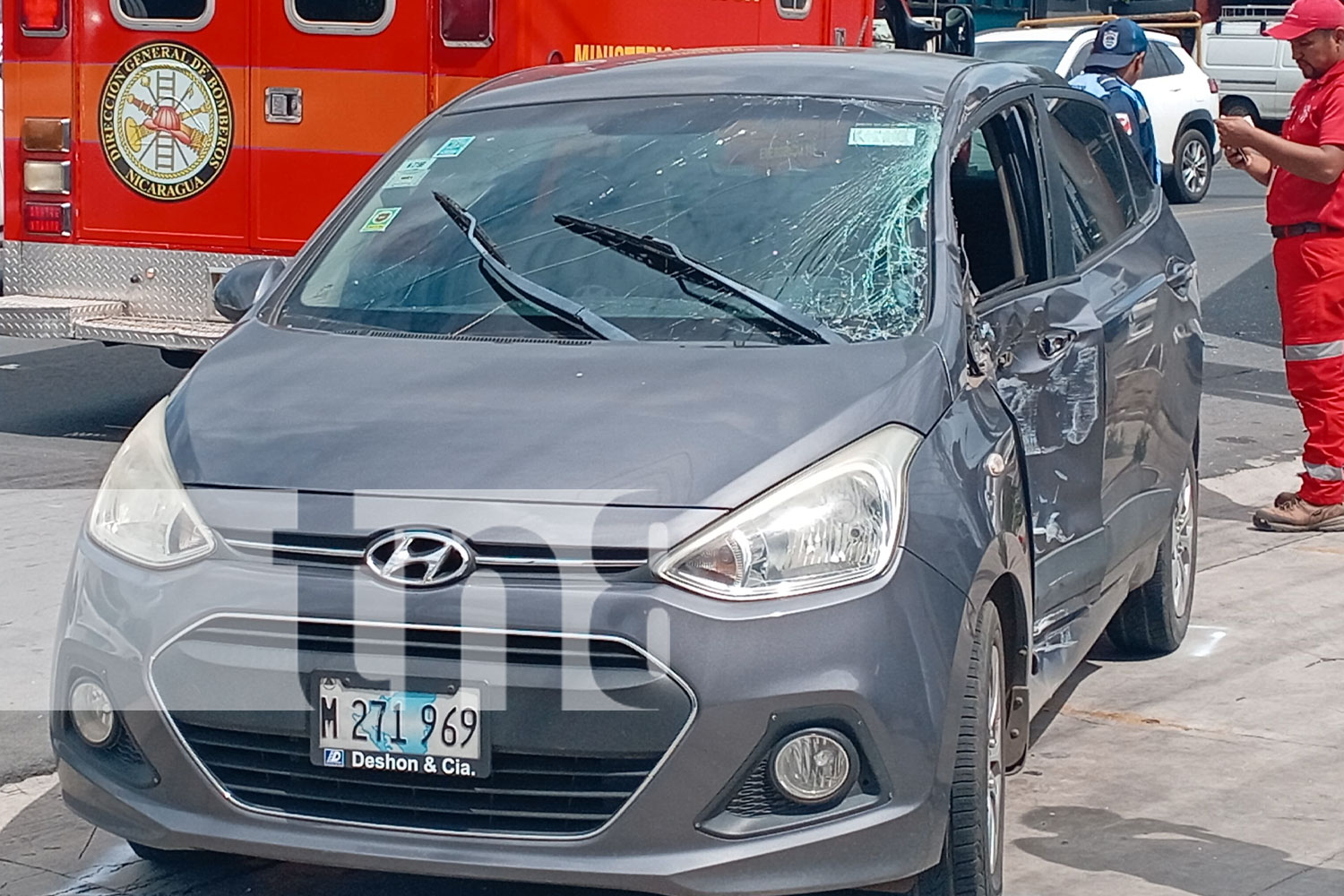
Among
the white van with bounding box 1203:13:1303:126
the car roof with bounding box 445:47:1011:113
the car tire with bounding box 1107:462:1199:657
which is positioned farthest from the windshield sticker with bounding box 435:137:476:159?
the white van with bounding box 1203:13:1303:126

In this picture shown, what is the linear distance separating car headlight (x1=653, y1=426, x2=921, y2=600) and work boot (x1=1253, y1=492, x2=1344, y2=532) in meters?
4.62

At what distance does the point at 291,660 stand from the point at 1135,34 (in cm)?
759

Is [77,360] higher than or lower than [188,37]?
lower

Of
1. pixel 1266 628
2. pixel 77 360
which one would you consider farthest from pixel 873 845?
pixel 77 360

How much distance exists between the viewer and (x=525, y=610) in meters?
3.43

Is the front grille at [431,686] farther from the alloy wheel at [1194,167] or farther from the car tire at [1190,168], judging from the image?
the alloy wheel at [1194,167]

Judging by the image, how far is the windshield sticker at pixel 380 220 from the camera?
480 cm

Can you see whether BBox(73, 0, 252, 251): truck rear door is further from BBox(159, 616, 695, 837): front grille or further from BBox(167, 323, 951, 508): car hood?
BBox(159, 616, 695, 837): front grille

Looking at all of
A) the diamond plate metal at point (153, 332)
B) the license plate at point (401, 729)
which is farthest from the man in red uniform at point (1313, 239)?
the license plate at point (401, 729)

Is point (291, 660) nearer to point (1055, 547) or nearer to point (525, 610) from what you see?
point (525, 610)

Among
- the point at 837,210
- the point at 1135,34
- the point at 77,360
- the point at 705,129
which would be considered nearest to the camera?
the point at 837,210

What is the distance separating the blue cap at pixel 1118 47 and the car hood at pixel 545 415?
6360mm

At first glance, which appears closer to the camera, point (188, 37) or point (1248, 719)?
point (1248, 719)

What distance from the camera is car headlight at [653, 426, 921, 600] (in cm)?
349
